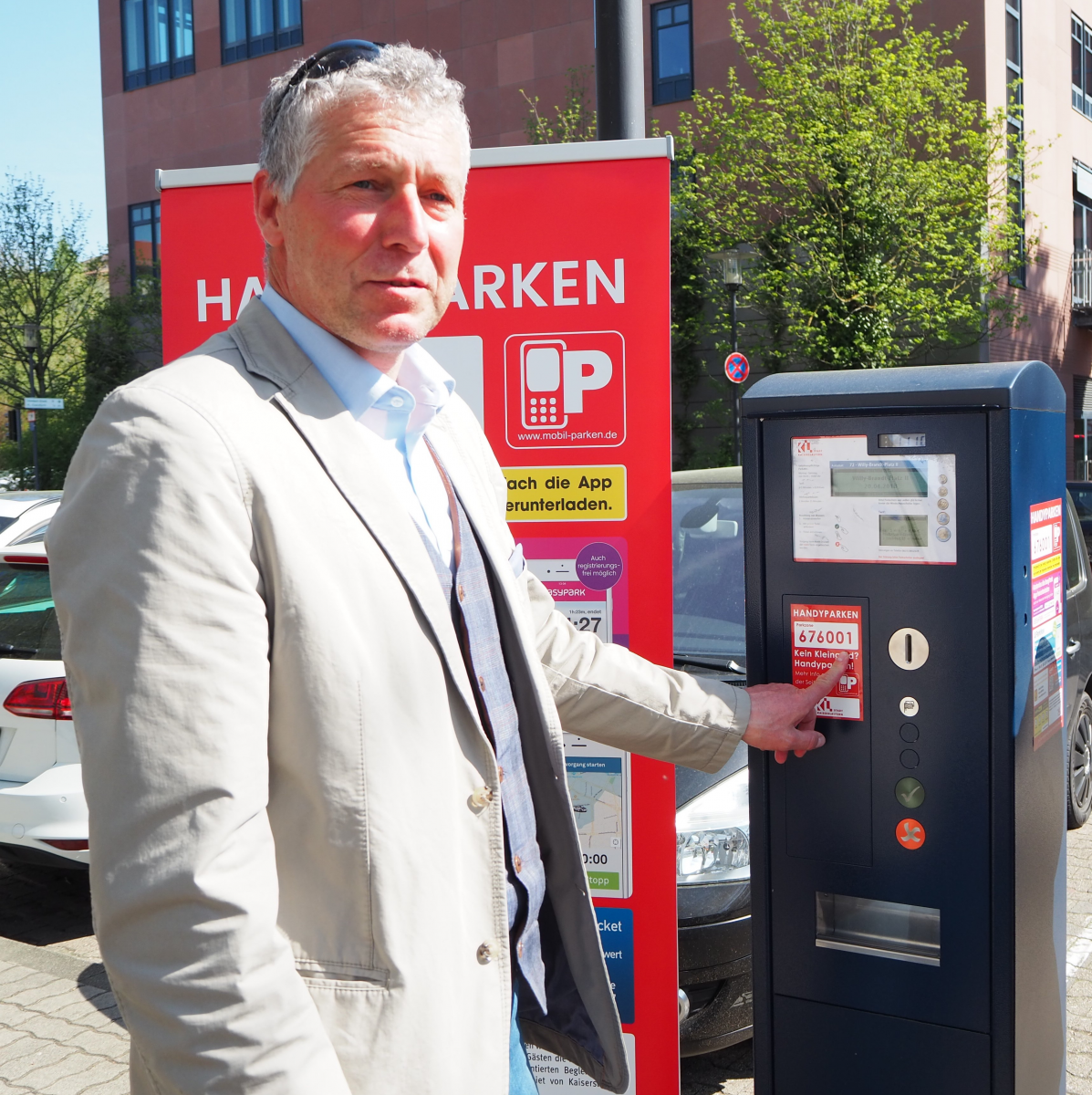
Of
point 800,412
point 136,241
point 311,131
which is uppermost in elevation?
point 136,241

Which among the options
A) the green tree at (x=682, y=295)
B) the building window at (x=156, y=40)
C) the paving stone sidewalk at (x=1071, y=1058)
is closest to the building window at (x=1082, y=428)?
the green tree at (x=682, y=295)

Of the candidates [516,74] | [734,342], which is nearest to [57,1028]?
[734,342]

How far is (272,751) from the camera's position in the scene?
1.36 m

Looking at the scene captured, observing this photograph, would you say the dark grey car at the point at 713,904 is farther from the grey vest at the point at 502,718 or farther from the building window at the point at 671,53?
the building window at the point at 671,53

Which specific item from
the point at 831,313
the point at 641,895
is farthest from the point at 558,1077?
the point at 831,313

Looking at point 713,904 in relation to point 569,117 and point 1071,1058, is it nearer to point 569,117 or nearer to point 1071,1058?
point 1071,1058

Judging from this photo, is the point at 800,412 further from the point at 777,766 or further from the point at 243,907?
the point at 243,907

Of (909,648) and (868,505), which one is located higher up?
(868,505)

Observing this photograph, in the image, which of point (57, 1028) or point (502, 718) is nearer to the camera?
point (502, 718)

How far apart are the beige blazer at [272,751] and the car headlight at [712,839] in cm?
171

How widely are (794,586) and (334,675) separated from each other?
119 cm

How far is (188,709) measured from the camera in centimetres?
123

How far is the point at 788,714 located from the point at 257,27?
86.3ft

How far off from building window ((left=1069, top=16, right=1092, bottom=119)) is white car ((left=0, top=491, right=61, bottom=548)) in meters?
21.0
